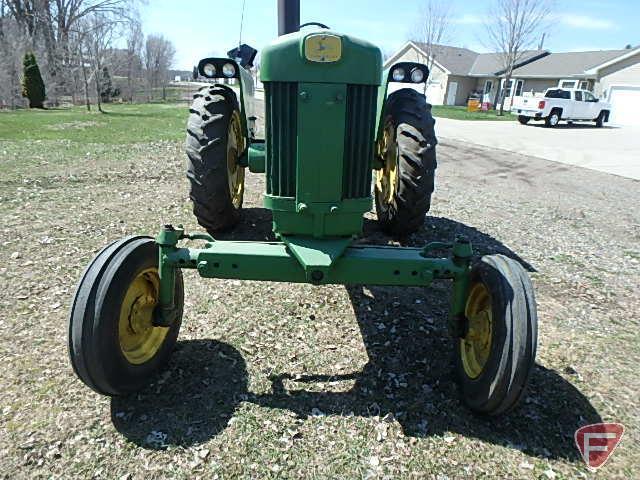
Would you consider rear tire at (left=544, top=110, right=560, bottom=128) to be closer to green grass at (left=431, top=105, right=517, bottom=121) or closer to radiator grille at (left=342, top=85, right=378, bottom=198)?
green grass at (left=431, top=105, right=517, bottom=121)

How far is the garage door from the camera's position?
88.8 ft

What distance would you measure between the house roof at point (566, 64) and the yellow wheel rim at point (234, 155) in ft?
111

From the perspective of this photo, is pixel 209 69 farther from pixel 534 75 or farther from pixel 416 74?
pixel 534 75

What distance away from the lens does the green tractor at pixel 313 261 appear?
2475 millimetres

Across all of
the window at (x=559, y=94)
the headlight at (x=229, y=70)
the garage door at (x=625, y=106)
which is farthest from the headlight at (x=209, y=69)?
the garage door at (x=625, y=106)

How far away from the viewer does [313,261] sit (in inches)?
105

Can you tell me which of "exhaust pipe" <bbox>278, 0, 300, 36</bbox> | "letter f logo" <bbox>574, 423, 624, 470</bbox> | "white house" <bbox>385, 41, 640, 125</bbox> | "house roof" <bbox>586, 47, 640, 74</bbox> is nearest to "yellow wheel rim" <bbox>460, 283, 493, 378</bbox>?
"letter f logo" <bbox>574, 423, 624, 470</bbox>

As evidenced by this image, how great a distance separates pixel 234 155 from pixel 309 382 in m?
2.65

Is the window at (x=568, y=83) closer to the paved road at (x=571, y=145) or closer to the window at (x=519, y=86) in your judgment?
the window at (x=519, y=86)

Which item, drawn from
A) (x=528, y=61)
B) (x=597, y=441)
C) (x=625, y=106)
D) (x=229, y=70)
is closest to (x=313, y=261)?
(x=597, y=441)

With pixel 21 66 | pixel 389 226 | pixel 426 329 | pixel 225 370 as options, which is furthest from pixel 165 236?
pixel 21 66

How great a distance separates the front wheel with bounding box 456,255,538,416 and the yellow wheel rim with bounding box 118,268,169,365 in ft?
6.15

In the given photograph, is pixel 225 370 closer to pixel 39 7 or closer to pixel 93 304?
pixel 93 304

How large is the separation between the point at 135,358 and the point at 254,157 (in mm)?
2498
